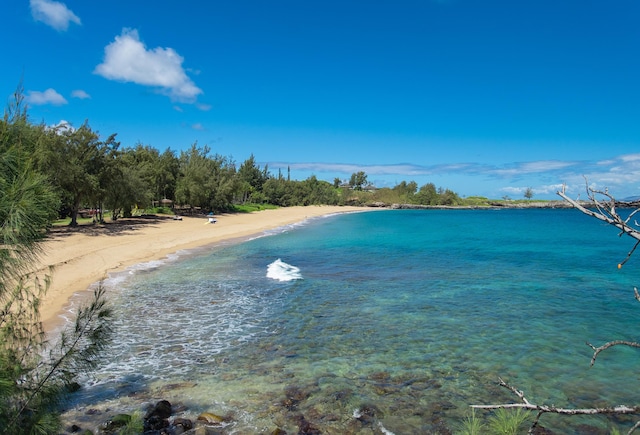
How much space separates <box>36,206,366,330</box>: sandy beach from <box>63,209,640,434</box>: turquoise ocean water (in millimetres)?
1764

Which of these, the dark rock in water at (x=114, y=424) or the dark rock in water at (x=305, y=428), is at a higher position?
the dark rock in water at (x=114, y=424)

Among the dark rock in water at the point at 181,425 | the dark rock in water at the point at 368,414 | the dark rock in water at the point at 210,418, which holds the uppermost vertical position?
the dark rock in water at the point at 181,425

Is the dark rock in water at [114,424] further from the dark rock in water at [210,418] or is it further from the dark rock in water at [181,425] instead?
the dark rock in water at [210,418]

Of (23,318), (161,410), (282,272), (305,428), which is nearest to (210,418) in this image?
(161,410)

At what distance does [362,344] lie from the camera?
37.0 ft

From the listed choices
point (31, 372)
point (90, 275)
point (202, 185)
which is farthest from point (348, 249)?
point (202, 185)

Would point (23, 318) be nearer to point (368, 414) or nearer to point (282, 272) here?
point (368, 414)

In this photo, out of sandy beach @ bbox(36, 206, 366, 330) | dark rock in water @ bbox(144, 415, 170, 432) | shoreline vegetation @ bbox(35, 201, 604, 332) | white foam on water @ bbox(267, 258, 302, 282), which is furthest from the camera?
white foam on water @ bbox(267, 258, 302, 282)

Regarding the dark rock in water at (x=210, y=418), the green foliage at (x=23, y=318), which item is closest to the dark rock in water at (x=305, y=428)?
the dark rock in water at (x=210, y=418)

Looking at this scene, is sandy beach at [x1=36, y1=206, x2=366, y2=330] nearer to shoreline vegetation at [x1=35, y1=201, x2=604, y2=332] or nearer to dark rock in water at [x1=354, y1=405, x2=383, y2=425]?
shoreline vegetation at [x1=35, y1=201, x2=604, y2=332]

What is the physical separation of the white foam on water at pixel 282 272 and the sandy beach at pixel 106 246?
25.8 ft

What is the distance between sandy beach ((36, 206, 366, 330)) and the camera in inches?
650

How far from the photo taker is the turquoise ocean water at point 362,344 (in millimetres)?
7895

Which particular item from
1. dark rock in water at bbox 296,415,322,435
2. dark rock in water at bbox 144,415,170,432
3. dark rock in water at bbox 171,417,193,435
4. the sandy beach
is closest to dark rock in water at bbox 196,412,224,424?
dark rock in water at bbox 171,417,193,435
